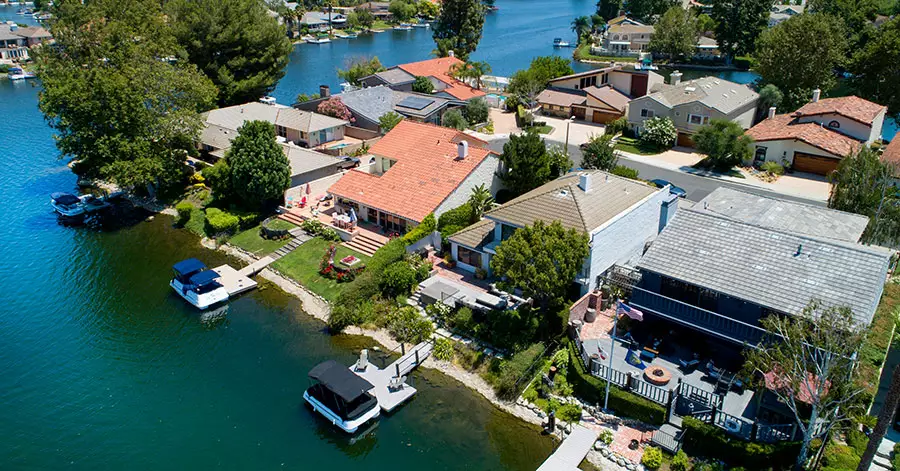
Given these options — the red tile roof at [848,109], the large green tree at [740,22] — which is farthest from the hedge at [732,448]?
the large green tree at [740,22]

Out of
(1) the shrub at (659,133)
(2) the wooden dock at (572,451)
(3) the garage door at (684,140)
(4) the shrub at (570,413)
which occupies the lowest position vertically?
(2) the wooden dock at (572,451)

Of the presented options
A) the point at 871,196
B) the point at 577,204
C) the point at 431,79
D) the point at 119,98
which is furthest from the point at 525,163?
the point at 431,79

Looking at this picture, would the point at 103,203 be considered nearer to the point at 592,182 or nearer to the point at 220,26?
the point at 220,26

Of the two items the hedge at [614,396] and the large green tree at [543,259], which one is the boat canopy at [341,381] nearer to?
the large green tree at [543,259]

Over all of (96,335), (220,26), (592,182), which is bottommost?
(96,335)

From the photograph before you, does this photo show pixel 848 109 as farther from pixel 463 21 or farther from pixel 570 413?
pixel 463 21

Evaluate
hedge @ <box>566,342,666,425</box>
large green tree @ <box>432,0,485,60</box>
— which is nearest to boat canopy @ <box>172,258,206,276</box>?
hedge @ <box>566,342,666,425</box>

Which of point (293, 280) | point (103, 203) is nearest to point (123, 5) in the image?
point (103, 203)
